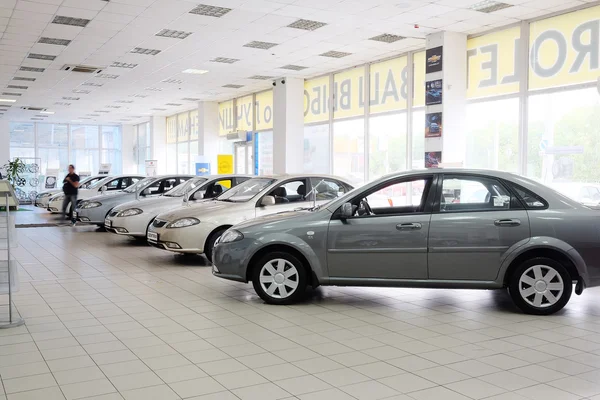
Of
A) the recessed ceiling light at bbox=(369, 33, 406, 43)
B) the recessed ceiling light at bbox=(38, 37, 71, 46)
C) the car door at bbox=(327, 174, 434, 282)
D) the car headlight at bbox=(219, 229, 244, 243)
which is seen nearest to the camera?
the car door at bbox=(327, 174, 434, 282)

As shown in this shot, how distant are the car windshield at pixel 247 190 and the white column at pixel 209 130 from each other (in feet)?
46.1

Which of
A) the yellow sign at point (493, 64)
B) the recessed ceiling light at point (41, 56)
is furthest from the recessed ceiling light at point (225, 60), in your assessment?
the yellow sign at point (493, 64)

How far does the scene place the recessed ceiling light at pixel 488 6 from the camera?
9938 mm

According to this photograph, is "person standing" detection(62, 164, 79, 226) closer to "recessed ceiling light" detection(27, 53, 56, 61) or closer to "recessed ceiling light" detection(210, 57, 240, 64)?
"recessed ceiling light" detection(27, 53, 56, 61)

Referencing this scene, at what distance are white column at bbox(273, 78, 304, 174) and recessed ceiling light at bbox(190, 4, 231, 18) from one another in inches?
256

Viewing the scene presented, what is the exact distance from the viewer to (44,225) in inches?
579

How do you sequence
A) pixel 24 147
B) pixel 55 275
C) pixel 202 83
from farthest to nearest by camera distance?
pixel 24 147 < pixel 202 83 < pixel 55 275

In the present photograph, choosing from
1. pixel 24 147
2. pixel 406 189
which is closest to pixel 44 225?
pixel 406 189

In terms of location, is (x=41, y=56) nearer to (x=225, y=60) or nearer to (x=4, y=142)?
(x=225, y=60)

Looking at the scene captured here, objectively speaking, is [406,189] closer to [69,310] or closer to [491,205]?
[491,205]

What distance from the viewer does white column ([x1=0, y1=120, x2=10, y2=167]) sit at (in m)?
30.2

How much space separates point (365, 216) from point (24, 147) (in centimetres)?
3030

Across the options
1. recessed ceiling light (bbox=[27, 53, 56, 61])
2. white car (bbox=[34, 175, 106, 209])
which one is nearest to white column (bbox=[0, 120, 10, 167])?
white car (bbox=[34, 175, 106, 209])

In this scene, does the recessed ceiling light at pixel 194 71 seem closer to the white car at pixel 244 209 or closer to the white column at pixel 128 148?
the white car at pixel 244 209
